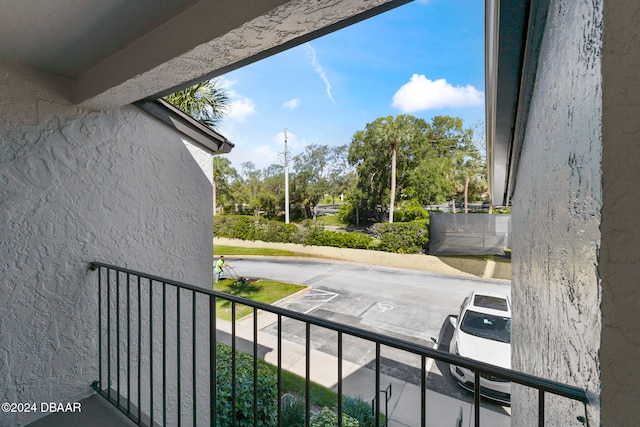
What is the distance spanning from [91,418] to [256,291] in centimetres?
806

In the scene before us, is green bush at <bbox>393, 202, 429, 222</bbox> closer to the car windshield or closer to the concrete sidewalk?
the car windshield

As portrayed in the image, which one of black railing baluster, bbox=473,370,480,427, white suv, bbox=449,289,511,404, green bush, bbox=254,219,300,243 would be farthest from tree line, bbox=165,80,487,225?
black railing baluster, bbox=473,370,480,427

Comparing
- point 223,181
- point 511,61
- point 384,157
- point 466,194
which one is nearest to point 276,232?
point 223,181

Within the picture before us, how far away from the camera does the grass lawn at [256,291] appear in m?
8.78

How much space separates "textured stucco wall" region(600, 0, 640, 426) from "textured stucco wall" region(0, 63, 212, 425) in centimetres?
236

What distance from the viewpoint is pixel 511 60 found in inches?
49.9

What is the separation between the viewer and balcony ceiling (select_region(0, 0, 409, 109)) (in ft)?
3.43

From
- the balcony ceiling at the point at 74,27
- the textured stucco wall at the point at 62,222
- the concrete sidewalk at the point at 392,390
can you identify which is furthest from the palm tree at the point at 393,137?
the balcony ceiling at the point at 74,27

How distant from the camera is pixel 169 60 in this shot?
1296 mm

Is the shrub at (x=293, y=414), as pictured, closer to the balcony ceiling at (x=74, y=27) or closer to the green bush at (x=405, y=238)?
the balcony ceiling at (x=74, y=27)

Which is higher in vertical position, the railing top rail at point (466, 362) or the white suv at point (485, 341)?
the railing top rail at point (466, 362)

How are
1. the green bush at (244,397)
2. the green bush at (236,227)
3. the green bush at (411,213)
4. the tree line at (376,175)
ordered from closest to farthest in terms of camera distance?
the green bush at (244,397) < the green bush at (411,213) < the tree line at (376,175) < the green bush at (236,227)

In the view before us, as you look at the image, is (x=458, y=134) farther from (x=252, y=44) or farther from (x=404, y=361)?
(x=252, y=44)

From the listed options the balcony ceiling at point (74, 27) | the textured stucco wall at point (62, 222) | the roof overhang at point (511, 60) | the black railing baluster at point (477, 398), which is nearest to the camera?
the black railing baluster at point (477, 398)
